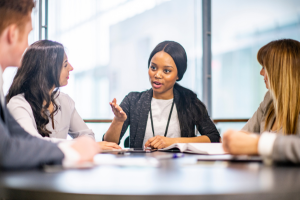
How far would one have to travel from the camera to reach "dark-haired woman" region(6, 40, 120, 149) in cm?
166

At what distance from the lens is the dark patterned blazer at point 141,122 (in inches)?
83.0

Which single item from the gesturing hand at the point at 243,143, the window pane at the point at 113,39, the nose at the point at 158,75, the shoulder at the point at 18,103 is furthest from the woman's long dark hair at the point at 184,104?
the window pane at the point at 113,39

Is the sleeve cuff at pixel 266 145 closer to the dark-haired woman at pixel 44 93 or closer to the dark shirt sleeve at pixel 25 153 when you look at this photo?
the dark shirt sleeve at pixel 25 153

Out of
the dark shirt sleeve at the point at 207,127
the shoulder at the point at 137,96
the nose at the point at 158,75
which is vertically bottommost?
the dark shirt sleeve at the point at 207,127

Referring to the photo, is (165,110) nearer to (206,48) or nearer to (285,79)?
(285,79)

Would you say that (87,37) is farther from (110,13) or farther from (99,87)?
(99,87)

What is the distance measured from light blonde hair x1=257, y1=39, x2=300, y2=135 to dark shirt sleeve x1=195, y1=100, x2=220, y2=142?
2.29 feet

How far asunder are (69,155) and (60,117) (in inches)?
44.7

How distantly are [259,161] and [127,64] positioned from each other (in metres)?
3.47

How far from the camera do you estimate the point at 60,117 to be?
1904mm

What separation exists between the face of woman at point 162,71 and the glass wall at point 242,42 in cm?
237

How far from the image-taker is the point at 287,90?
129 centimetres

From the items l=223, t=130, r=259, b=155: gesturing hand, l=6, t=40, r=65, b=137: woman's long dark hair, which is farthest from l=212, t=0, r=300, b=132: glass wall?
l=223, t=130, r=259, b=155: gesturing hand

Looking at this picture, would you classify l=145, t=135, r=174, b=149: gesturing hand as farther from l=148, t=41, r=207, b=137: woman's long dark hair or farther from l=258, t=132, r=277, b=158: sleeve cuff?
l=258, t=132, r=277, b=158: sleeve cuff
